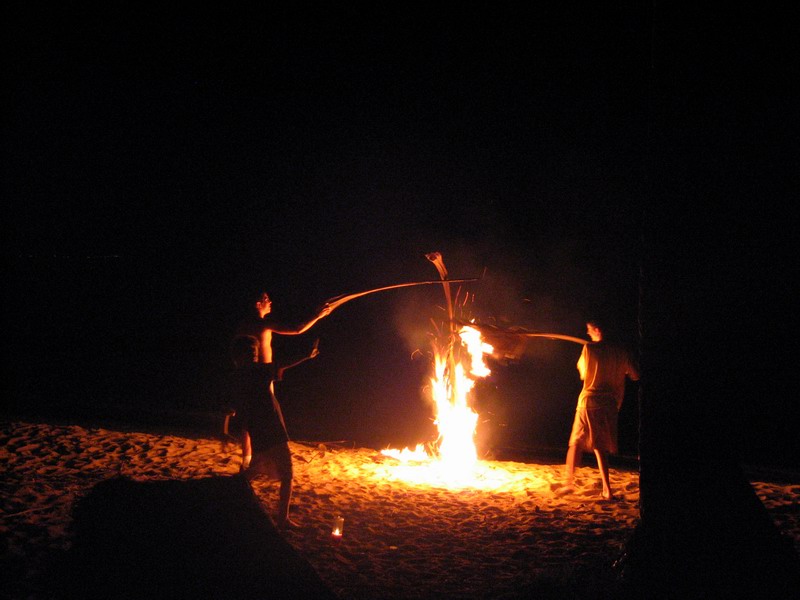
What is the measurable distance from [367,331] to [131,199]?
28.1 ft

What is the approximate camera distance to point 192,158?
16.5m

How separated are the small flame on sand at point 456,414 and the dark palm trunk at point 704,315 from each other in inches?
160

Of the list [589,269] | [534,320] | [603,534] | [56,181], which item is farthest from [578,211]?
[56,181]

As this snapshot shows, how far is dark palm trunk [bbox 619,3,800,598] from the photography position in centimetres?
383

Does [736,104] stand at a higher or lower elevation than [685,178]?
higher

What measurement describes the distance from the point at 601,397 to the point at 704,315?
11.0 feet

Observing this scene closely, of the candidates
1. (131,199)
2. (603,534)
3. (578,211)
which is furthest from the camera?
(131,199)

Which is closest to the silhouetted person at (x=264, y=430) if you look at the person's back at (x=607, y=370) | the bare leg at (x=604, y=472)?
the bare leg at (x=604, y=472)

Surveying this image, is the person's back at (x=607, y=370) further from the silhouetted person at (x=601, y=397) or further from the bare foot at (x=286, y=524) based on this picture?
the bare foot at (x=286, y=524)

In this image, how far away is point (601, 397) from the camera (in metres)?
7.02

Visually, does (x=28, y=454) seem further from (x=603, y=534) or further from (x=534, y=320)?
(x=534, y=320)

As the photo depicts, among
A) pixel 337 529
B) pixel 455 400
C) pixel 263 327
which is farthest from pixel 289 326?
pixel 455 400

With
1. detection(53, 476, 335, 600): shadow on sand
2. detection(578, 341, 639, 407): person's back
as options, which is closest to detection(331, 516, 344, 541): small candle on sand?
detection(53, 476, 335, 600): shadow on sand

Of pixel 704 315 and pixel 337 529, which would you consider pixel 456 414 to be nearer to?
pixel 337 529
